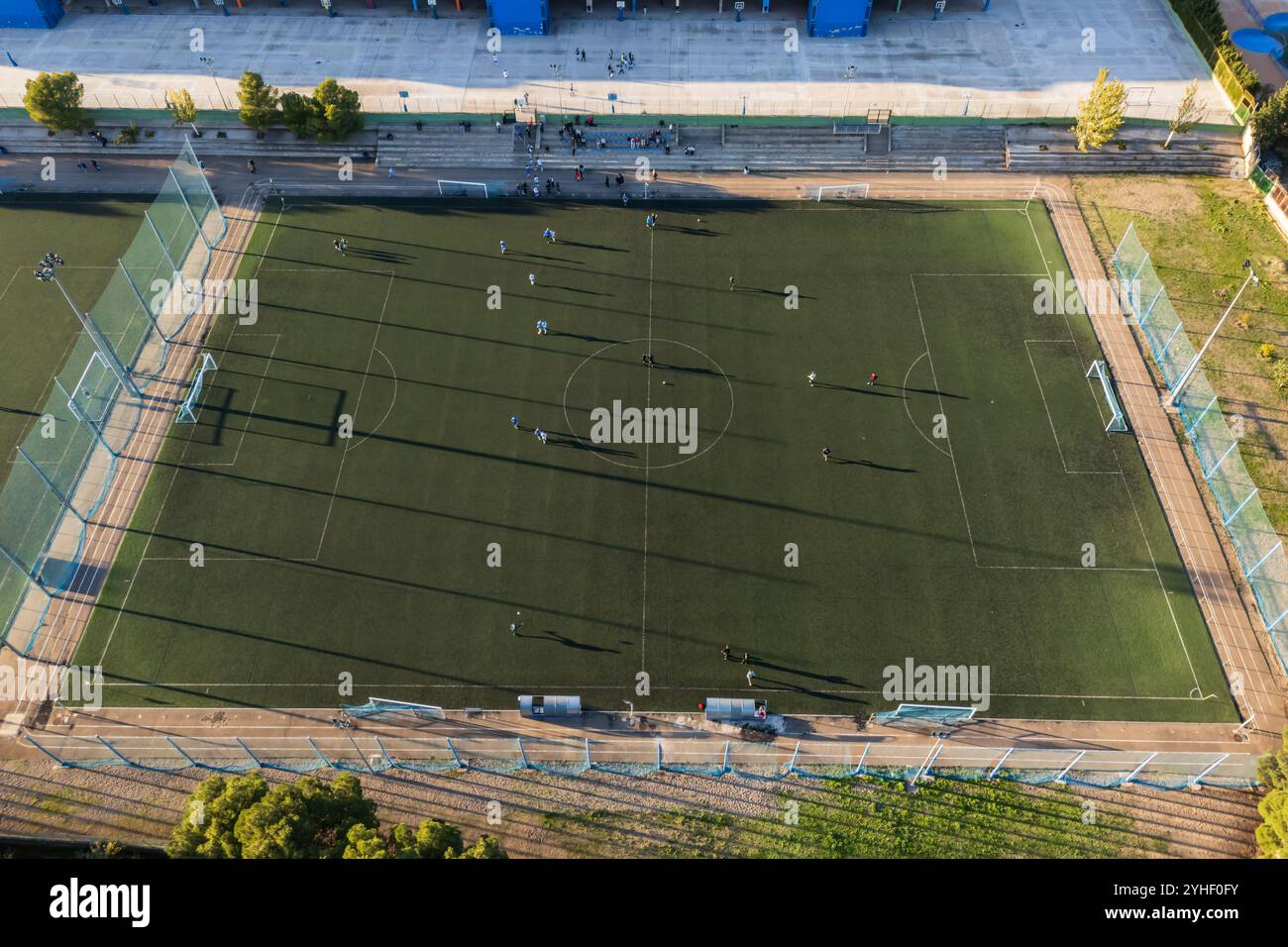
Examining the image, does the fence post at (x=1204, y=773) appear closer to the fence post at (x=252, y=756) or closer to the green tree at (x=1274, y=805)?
the green tree at (x=1274, y=805)

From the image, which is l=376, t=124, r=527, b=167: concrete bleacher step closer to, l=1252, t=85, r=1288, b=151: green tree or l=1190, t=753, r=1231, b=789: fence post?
l=1252, t=85, r=1288, b=151: green tree

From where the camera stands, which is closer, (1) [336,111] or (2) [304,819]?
(2) [304,819]

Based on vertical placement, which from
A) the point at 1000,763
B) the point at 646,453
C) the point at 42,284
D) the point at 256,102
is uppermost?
the point at 256,102

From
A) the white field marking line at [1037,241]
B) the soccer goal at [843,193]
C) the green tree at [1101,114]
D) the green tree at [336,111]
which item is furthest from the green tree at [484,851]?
the green tree at [1101,114]

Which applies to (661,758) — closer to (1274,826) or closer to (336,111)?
(1274,826)

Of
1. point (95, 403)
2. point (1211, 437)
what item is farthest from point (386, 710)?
point (1211, 437)

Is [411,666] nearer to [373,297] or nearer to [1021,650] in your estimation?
[373,297]

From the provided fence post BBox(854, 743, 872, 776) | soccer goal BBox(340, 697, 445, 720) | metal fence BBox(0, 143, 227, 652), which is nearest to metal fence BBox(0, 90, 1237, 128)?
metal fence BBox(0, 143, 227, 652)
